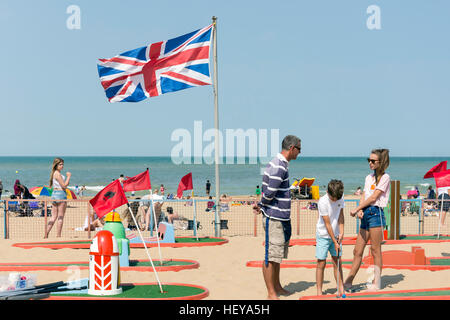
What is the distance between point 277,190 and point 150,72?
7185mm

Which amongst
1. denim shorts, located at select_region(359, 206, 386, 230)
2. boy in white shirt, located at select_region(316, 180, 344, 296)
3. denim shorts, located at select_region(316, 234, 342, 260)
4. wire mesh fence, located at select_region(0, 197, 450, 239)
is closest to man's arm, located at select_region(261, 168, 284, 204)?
boy in white shirt, located at select_region(316, 180, 344, 296)

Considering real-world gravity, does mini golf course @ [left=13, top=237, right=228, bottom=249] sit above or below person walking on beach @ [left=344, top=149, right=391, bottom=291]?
below

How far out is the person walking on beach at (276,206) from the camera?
7.24 m

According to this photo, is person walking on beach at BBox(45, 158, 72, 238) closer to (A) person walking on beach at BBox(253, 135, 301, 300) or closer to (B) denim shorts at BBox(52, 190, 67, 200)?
(B) denim shorts at BBox(52, 190, 67, 200)

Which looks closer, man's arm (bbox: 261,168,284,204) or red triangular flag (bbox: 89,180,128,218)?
man's arm (bbox: 261,168,284,204)

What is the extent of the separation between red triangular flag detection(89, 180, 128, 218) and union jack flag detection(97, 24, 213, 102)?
19.4ft

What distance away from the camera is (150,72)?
1357 cm

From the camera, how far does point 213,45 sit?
562 inches

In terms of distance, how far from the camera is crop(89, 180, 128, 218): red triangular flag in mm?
7748

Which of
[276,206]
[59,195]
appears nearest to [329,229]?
[276,206]

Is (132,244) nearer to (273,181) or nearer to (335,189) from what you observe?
(273,181)
